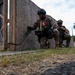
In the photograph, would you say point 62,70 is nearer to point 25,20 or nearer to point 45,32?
point 45,32

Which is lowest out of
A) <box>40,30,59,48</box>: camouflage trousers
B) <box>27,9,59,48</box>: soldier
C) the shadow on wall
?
the shadow on wall

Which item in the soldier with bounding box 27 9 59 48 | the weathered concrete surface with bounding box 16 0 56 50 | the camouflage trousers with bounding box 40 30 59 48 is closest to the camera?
the weathered concrete surface with bounding box 16 0 56 50

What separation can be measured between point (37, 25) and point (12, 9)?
127 centimetres

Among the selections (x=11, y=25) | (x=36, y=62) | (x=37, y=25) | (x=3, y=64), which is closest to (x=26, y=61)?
(x=36, y=62)

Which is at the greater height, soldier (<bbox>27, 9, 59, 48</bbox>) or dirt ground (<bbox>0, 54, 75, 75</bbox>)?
soldier (<bbox>27, 9, 59, 48</bbox>)

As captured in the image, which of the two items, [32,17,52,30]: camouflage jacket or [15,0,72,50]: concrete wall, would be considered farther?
[32,17,52,30]: camouflage jacket

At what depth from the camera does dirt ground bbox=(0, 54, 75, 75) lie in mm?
5344

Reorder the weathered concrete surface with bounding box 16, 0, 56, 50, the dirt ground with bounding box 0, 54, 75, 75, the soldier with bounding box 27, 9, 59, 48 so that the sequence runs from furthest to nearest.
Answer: the soldier with bounding box 27, 9, 59, 48 → the weathered concrete surface with bounding box 16, 0, 56, 50 → the dirt ground with bounding box 0, 54, 75, 75

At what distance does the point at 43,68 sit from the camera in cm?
569

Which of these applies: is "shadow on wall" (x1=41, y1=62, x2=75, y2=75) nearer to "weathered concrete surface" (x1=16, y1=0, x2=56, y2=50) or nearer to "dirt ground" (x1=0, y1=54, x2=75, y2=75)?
"dirt ground" (x1=0, y1=54, x2=75, y2=75)

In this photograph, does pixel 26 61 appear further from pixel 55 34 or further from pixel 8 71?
pixel 55 34

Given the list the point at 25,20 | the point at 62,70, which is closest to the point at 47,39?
the point at 25,20

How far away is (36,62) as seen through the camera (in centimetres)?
609

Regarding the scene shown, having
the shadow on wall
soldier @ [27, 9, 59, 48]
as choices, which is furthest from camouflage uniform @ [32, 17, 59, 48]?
the shadow on wall
